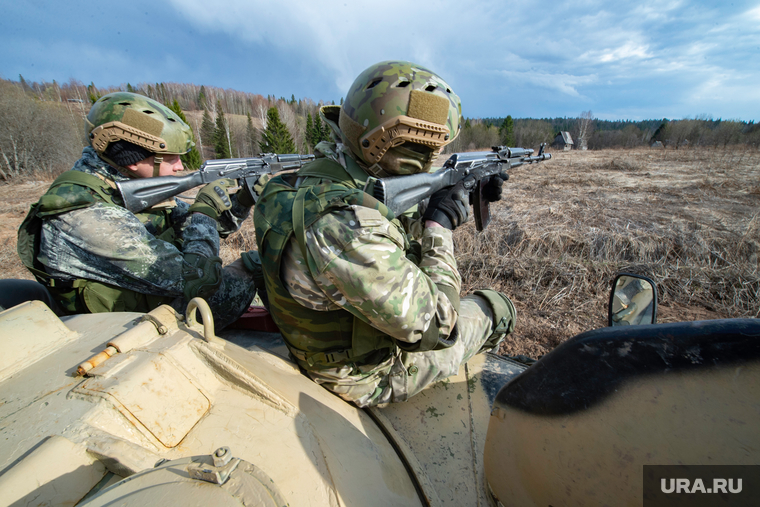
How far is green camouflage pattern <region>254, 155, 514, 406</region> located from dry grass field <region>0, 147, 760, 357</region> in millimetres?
2144

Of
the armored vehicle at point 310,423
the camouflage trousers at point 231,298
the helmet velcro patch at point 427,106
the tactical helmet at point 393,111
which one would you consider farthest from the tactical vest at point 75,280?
the helmet velcro patch at point 427,106

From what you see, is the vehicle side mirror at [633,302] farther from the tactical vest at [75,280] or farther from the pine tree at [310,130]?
the pine tree at [310,130]

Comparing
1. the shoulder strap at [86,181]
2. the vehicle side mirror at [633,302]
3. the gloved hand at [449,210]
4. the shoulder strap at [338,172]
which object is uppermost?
the shoulder strap at [86,181]

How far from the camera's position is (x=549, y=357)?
0.96 meters

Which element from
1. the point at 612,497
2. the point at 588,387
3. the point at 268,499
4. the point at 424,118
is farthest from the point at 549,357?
the point at 424,118

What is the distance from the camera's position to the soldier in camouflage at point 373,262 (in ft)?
4.42

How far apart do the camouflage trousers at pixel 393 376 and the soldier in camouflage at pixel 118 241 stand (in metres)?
1.07

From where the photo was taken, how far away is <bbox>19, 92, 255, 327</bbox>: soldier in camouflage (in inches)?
82.4

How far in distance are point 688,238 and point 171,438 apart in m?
6.47

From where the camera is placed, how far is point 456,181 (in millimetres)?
2848

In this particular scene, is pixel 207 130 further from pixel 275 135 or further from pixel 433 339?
pixel 433 339

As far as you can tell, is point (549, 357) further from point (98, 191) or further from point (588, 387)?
point (98, 191)

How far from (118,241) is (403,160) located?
183 centimetres

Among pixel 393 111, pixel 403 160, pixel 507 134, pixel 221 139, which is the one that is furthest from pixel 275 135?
pixel 393 111
